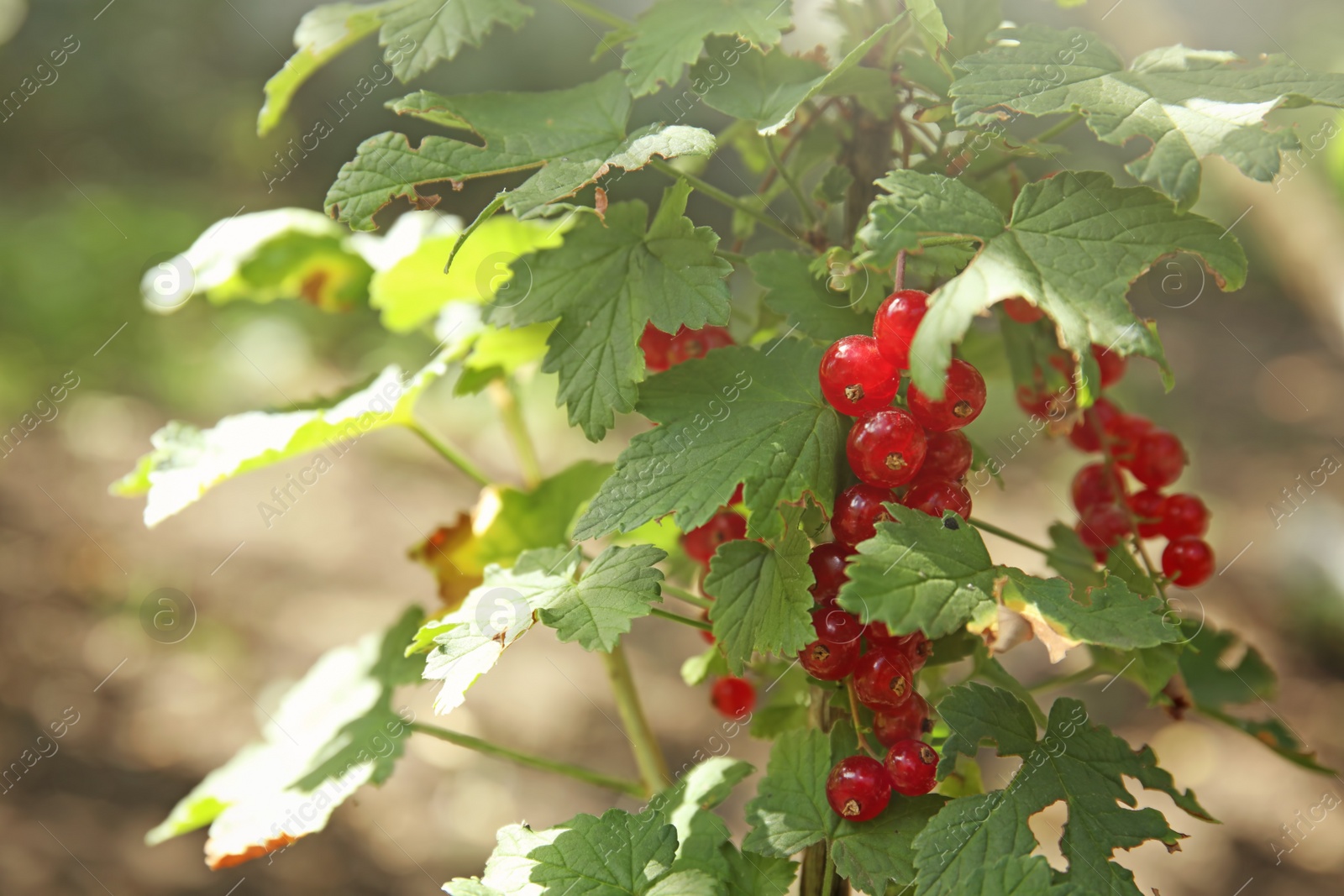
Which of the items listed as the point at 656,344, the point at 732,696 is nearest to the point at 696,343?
the point at 656,344

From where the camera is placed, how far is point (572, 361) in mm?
657

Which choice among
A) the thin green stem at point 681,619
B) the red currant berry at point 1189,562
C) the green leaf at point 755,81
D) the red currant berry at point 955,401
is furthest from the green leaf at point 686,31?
the red currant berry at point 1189,562

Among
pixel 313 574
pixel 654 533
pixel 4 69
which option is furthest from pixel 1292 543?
pixel 4 69

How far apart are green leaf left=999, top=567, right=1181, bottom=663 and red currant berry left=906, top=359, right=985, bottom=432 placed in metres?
0.10

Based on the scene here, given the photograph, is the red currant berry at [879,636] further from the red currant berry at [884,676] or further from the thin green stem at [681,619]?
the thin green stem at [681,619]

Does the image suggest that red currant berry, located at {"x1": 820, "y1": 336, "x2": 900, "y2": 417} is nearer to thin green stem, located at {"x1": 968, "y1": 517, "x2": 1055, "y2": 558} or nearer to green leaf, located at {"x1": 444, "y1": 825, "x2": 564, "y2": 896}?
thin green stem, located at {"x1": 968, "y1": 517, "x2": 1055, "y2": 558}

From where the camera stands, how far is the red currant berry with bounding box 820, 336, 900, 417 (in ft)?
1.91

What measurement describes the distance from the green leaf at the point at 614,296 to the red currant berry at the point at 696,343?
13cm

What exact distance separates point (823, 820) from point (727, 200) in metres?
0.45

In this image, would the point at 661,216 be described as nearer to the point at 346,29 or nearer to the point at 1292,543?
the point at 346,29

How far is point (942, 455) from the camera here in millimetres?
626

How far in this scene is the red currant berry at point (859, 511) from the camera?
601 mm

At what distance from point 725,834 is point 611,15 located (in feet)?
2.10

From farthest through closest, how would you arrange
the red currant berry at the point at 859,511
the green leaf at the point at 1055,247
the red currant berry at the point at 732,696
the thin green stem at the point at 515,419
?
the thin green stem at the point at 515,419 → the red currant berry at the point at 732,696 → the red currant berry at the point at 859,511 → the green leaf at the point at 1055,247
